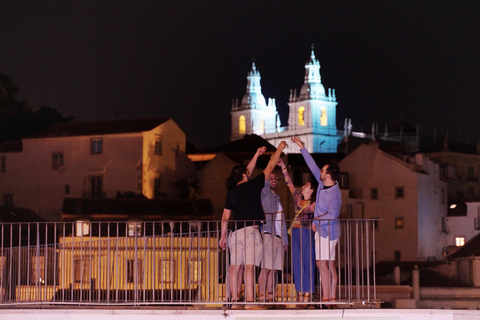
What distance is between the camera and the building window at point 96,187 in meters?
56.7

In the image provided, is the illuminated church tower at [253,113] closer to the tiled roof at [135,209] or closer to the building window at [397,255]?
the building window at [397,255]

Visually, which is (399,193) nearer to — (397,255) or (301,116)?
(397,255)

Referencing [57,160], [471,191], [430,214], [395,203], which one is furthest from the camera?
[471,191]

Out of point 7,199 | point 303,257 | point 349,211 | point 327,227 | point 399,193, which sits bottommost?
point 303,257

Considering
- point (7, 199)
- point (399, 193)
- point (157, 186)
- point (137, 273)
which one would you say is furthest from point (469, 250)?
point (137, 273)

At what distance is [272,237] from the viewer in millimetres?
11992

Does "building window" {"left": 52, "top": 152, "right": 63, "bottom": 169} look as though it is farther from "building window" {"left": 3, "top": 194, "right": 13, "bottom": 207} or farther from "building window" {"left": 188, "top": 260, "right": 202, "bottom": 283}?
"building window" {"left": 188, "top": 260, "right": 202, "bottom": 283}

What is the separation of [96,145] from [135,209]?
795 centimetres

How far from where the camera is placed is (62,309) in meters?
12.2

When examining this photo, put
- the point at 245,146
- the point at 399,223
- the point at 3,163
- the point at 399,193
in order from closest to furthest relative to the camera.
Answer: the point at 3,163
the point at 399,223
the point at 399,193
the point at 245,146

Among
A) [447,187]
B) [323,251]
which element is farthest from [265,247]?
[447,187]

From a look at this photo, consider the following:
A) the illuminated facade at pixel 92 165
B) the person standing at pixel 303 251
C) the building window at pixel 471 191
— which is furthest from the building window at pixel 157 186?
the person standing at pixel 303 251

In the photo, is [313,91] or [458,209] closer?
[458,209]

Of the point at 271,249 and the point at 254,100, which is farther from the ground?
the point at 254,100
